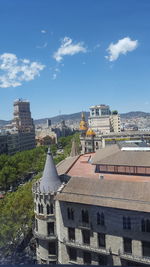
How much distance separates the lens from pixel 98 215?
27.1 metres

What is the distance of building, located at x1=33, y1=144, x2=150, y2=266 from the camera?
2534cm

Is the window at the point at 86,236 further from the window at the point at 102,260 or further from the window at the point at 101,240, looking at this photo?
the window at the point at 102,260

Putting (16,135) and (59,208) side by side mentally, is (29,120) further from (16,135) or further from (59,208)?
(59,208)

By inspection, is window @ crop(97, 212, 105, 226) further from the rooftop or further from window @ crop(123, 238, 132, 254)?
the rooftop

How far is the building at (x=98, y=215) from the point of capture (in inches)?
997

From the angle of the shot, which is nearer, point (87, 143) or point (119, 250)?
point (119, 250)

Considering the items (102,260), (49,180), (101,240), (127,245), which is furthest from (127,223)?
(49,180)

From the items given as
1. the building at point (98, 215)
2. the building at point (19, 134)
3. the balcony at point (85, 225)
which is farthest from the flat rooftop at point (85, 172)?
the building at point (19, 134)

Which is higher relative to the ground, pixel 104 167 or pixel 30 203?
pixel 104 167

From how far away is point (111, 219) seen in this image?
26328 millimetres

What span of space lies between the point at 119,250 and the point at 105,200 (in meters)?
5.11

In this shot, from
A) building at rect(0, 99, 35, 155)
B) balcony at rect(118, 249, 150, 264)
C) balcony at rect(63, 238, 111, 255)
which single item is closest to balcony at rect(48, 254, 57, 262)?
balcony at rect(63, 238, 111, 255)

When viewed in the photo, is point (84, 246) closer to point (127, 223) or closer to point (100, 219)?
Answer: point (100, 219)

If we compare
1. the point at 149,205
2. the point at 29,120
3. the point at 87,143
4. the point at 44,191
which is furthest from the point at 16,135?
the point at 149,205
